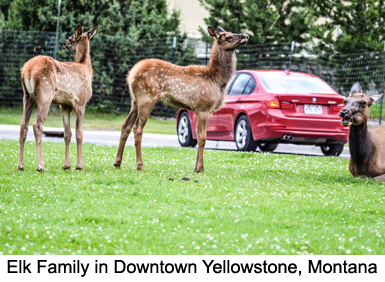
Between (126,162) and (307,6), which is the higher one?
(307,6)

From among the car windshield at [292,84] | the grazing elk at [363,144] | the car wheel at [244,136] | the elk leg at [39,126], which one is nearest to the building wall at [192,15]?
the car windshield at [292,84]

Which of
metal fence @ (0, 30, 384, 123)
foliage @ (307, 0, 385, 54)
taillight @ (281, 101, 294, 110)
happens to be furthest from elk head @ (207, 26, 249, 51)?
foliage @ (307, 0, 385, 54)

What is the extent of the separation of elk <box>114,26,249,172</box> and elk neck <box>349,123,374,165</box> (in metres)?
2.09

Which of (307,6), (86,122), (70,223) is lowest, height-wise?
(86,122)

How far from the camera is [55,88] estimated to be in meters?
8.69

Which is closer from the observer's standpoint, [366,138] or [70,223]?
[70,223]

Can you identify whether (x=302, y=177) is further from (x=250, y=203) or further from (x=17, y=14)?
(x=17, y=14)

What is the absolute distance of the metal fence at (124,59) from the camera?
21.9 meters

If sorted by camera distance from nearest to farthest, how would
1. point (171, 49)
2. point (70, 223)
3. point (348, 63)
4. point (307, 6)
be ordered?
1. point (70, 223)
2. point (348, 63)
3. point (171, 49)
4. point (307, 6)

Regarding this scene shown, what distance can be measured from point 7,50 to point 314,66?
11039 millimetres

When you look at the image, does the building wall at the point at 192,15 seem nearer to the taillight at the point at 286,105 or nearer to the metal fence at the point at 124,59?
the metal fence at the point at 124,59

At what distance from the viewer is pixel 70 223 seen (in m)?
5.52

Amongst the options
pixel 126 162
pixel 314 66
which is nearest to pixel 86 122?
pixel 314 66

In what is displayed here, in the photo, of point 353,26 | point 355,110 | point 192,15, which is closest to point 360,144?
point 355,110
